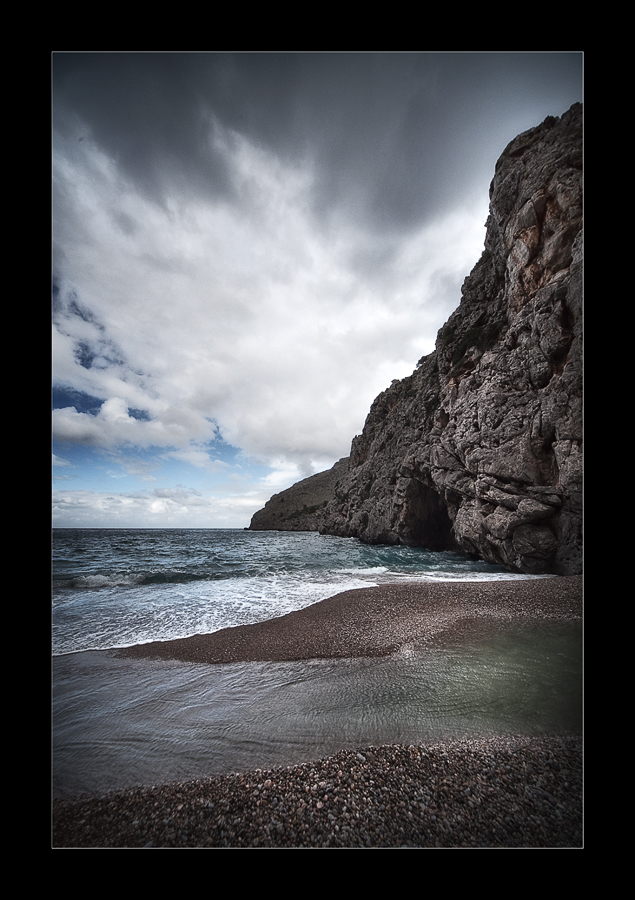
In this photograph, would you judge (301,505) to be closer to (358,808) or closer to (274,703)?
(274,703)

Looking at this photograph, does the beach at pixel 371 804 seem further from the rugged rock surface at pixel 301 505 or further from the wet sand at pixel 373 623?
the rugged rock surface at pixel 301 505

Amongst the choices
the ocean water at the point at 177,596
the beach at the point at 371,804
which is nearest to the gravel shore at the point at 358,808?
the beach at the point at 371,804

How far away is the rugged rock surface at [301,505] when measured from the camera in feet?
341

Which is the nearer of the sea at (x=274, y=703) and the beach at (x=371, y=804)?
the beach at (x=371, y=804)

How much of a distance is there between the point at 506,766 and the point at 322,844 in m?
2.16

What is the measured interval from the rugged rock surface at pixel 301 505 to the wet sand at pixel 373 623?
90.0 metres

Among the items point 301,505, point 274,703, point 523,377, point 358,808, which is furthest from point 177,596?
point 301,505

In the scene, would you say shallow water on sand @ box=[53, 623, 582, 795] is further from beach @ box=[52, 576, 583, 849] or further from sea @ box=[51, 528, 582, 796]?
beach @ box=[52, 576, 583, 849]

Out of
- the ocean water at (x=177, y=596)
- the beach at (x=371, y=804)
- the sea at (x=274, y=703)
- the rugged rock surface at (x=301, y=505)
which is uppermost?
the beach at (x=371, y=804)

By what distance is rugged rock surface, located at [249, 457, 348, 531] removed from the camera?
103812 millimetres

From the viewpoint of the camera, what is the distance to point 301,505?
366 ft

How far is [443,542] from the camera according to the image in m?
36.2
